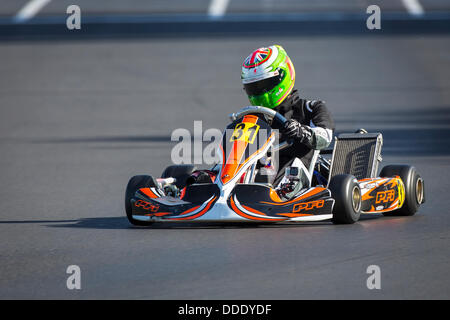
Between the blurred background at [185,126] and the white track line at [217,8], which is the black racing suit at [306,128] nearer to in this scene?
the blurred background at [185,126]

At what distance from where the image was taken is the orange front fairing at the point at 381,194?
841cm

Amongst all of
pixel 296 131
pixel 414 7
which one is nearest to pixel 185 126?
pixel 296 131

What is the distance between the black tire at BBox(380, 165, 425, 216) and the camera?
8750 mm

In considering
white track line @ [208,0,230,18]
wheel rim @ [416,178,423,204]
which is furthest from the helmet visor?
white track line @ [208,0,230,18]

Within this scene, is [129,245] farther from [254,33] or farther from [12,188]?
[254,33]

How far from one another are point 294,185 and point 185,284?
8.01 feet

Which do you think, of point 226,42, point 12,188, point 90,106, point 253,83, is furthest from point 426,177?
point 226,42

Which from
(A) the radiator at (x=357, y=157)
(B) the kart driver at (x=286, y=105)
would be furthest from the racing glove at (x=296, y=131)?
(A) the radiator at (x=357, y=157)

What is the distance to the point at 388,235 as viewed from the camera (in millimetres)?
7688

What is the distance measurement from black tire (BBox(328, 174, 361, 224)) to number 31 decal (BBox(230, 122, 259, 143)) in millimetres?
796

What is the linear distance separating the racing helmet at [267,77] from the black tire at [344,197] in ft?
4.10

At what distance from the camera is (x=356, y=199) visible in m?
8.20

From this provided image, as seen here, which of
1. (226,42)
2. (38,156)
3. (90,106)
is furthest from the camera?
(226,42)

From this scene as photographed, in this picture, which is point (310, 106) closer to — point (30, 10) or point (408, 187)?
point (408, 187)
